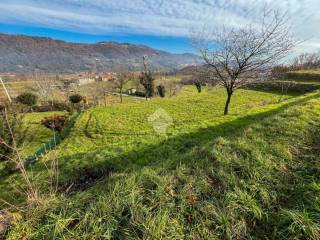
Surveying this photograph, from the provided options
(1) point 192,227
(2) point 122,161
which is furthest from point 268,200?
(2) point 122,161

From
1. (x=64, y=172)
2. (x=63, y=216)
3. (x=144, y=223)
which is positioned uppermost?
(x=144, y=223)

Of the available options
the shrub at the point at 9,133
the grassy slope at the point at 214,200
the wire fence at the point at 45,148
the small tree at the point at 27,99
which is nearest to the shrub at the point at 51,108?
the small tree at the point at 27,99

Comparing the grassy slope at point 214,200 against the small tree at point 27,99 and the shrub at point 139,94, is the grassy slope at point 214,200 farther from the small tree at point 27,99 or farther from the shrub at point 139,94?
the shrub at point 139,94

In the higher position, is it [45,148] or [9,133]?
[9,133]

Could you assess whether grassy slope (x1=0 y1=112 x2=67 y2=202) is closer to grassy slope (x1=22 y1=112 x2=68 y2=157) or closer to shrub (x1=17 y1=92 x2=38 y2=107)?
grassy slope (x1=22 y1=112 x2=68 y2=157)

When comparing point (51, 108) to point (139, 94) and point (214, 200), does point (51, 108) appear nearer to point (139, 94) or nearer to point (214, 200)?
point (139, 94)

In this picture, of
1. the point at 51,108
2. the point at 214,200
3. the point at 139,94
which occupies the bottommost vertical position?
the point at 139,94

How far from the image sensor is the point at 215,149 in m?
5.22

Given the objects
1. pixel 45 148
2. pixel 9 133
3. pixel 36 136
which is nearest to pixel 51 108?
pixel 36 136

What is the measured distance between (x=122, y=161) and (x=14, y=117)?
5.87m

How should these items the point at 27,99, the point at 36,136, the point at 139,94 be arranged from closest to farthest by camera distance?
the point at 36,136, the point at 27,99, the point at 139,94

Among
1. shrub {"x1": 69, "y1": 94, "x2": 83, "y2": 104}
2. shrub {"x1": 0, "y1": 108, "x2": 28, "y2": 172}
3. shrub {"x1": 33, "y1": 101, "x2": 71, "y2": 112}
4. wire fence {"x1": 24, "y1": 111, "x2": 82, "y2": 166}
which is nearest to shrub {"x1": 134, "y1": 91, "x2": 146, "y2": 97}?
shrub {"x1": 69, "y1": 94, "x2": 83, "y2": 104}

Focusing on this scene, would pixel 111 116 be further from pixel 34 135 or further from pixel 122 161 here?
pixel 122 161

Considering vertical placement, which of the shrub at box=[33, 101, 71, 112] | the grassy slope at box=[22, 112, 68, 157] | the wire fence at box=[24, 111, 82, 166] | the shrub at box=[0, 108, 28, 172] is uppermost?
the shrub at box=[0, 108, 28, 172]
